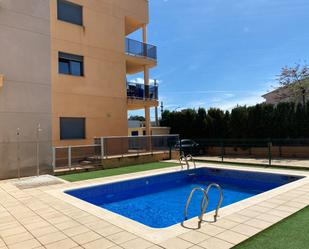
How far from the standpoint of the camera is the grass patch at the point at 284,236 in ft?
14.5

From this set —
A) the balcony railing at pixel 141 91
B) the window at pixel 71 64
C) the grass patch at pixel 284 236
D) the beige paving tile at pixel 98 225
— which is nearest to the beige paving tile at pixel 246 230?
the grass patch at pixel 284 236

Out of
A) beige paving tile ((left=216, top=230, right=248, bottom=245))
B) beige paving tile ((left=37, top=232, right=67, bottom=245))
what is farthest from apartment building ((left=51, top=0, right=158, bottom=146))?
beige paving tile ((left=216, top=230, right=248, bottom=245))

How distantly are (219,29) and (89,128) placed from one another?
12.0 metres

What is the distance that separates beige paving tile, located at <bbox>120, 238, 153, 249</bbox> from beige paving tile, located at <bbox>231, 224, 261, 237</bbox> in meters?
1.71

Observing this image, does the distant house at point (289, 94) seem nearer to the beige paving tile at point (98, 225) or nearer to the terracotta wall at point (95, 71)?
the terracotta wall at point (95, 71)

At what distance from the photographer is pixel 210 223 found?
556 centimetres

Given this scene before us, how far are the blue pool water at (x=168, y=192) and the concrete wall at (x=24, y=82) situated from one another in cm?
411

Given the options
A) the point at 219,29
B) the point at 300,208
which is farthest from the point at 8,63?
the point at 219,29

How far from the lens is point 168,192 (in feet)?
36.1

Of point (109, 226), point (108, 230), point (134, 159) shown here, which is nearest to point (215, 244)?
point (108, 230)

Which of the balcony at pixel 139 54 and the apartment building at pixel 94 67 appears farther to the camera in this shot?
the balcony at pixel 139 54

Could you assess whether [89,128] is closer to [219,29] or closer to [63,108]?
[63,108]

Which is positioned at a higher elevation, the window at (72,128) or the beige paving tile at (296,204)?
the window at (72,128)

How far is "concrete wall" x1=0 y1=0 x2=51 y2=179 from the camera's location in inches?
455
